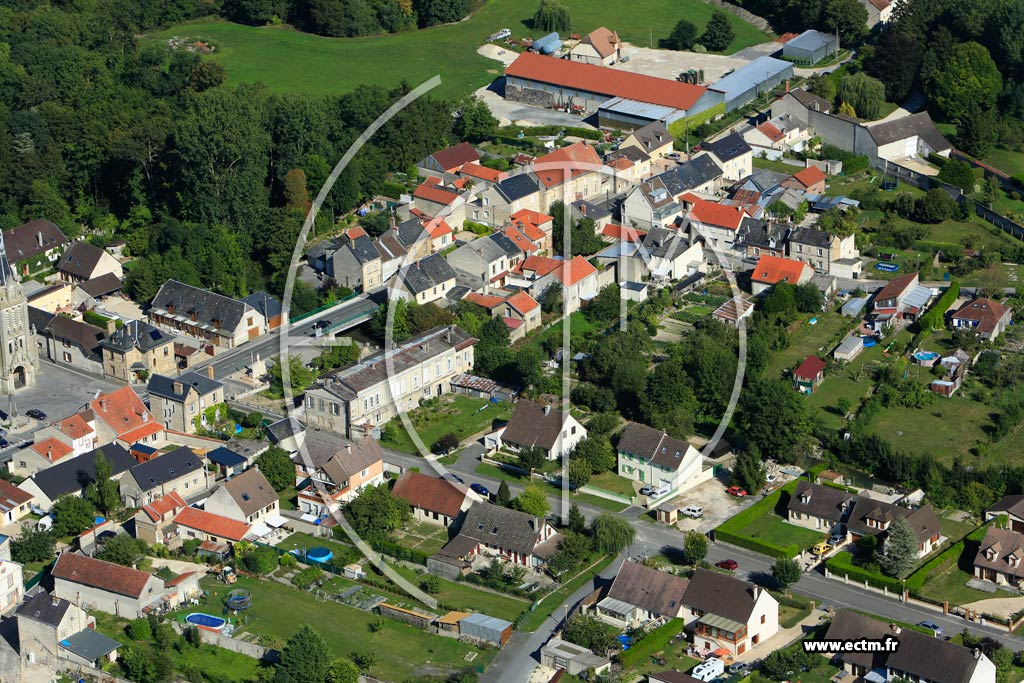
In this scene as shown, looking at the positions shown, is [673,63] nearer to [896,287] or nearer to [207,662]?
[896,287]

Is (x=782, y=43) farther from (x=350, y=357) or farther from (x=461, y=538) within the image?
(x=461, y=538)

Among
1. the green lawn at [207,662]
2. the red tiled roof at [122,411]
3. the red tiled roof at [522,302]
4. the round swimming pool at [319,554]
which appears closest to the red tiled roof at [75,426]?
the red tiled roof at [122,411]

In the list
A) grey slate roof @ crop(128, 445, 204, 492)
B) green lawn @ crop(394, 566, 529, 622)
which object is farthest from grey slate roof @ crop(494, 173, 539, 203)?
green lawn @ crop(394, 566, 529, 622)

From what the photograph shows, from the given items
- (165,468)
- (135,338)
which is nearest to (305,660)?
(165,468)

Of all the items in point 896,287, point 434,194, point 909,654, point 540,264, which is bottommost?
point 540,264

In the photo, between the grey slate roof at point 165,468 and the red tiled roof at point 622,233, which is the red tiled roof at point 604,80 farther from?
the grey slate roof at point 165,468

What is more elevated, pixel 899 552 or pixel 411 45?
pixel 411 45
